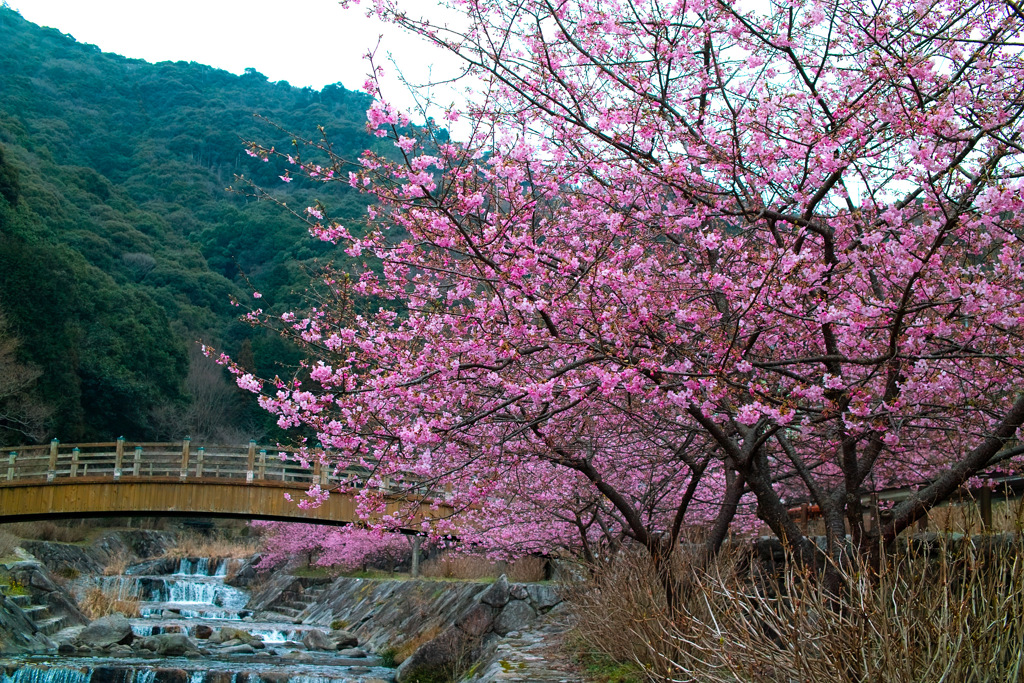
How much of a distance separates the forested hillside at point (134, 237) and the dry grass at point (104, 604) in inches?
303

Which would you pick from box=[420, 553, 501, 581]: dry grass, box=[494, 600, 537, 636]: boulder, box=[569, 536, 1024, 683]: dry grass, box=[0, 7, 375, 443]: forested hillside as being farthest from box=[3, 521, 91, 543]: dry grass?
box=[569, 536, 1024, 683]: dry grass

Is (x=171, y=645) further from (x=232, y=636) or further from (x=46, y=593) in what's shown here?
(x=46, y=593)

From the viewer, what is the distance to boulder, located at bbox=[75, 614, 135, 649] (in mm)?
16000

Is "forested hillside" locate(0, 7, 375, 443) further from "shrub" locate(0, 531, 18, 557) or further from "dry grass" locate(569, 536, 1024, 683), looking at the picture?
"dry grass" locate(569, 536, 1024, 683)

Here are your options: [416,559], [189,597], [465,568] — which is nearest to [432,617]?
[465,568]

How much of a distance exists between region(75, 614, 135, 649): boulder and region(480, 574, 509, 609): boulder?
8.29 metres

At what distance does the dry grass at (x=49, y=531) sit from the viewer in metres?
26.0

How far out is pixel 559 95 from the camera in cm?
599

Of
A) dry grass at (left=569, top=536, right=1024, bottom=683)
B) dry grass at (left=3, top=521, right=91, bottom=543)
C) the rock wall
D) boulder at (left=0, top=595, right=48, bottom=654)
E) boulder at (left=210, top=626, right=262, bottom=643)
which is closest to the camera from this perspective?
dry grass at (left=569, top=536, right=1024, bottom=683)

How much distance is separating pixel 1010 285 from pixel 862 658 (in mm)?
2858

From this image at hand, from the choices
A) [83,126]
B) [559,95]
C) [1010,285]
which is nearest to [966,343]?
[1010,285]

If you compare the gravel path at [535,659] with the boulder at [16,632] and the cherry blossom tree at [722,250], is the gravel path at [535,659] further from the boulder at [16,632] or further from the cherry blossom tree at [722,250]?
the boulder at [16,632]

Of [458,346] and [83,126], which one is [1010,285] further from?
[83,126]

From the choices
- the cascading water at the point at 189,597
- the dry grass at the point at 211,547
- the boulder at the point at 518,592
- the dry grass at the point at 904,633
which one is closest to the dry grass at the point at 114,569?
the cascading water at the point at 189,597
